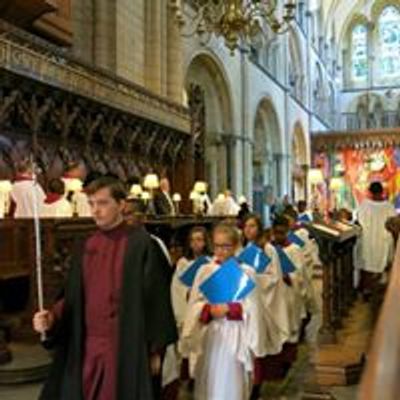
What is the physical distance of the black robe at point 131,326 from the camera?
3404 millimetres

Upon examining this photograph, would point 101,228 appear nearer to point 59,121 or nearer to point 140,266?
point 140,266

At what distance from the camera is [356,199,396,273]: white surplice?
891 cm

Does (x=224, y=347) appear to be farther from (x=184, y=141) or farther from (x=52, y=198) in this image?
(x=184, y=141)

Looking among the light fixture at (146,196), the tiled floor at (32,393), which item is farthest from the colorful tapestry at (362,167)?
the tiled floor at (32,393)

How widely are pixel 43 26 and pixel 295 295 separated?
7.64 m

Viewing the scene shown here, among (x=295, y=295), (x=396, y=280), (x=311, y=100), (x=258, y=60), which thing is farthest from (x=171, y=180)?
(x=311, y=100)

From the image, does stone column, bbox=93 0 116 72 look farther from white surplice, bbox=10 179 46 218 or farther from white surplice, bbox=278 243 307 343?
white surplice, bbox=278 243 307 343

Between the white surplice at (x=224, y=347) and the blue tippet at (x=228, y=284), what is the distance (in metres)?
0.05

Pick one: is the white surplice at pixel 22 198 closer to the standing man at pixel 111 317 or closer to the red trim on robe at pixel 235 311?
the red trim on robe at pixel 235 311

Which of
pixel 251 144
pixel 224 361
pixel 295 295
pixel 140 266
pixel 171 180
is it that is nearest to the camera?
pixel 140 266

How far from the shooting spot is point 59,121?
1184cm

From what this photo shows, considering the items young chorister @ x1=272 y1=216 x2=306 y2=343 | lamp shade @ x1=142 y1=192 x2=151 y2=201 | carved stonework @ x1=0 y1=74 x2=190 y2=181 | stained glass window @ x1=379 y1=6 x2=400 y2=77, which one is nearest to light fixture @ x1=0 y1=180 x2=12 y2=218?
carved stonework @ x1=0 y1=74 x2=190 y2=181

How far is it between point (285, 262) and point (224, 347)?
2109 mm

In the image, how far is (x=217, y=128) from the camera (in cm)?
2412
